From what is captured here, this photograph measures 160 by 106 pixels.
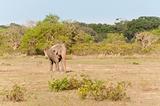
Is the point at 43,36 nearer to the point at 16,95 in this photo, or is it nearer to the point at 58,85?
the point at 58,85

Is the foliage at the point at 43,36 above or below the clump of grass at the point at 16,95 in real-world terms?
above

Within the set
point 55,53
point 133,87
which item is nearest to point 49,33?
point 55,53

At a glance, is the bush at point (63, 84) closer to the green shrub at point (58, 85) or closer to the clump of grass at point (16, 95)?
the green shrub at point (58, 85)

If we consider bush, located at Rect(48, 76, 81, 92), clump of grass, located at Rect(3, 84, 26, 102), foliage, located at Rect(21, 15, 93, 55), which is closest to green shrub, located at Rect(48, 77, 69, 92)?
bush, located at Rect(48, 76, 81, 92)

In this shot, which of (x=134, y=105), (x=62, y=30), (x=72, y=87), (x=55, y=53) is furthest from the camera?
(x=62, y=30)

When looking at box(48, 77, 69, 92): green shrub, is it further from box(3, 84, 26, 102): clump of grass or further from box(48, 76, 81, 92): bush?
box(3, 84, 26, 102): clump of grass

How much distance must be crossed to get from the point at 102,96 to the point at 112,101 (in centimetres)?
41

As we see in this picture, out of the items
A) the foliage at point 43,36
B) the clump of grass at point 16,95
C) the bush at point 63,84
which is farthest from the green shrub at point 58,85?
the foliage at point 43,36

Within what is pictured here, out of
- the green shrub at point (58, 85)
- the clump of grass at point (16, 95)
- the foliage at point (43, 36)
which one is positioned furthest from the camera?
the foliage at point (43, 36)

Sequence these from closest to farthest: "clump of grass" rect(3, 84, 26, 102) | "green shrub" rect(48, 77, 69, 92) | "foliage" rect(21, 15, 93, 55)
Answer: "clump of grass" rect(3, 84, 26, 102) → "green shrub" rect(48, 77, 69, 92) → "foliage" rect(21, 15, 93, 55)

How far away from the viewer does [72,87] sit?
17797 mm

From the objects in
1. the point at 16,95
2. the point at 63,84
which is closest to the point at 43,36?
the point at 63,84

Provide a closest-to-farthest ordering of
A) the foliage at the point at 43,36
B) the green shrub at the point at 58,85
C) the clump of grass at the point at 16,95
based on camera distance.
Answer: the clump of grass at the point at 16,95 → the green shrub at the point at 58,85 → the foliage at the point at 43,36

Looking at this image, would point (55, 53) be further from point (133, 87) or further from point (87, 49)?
point (87, 49)
